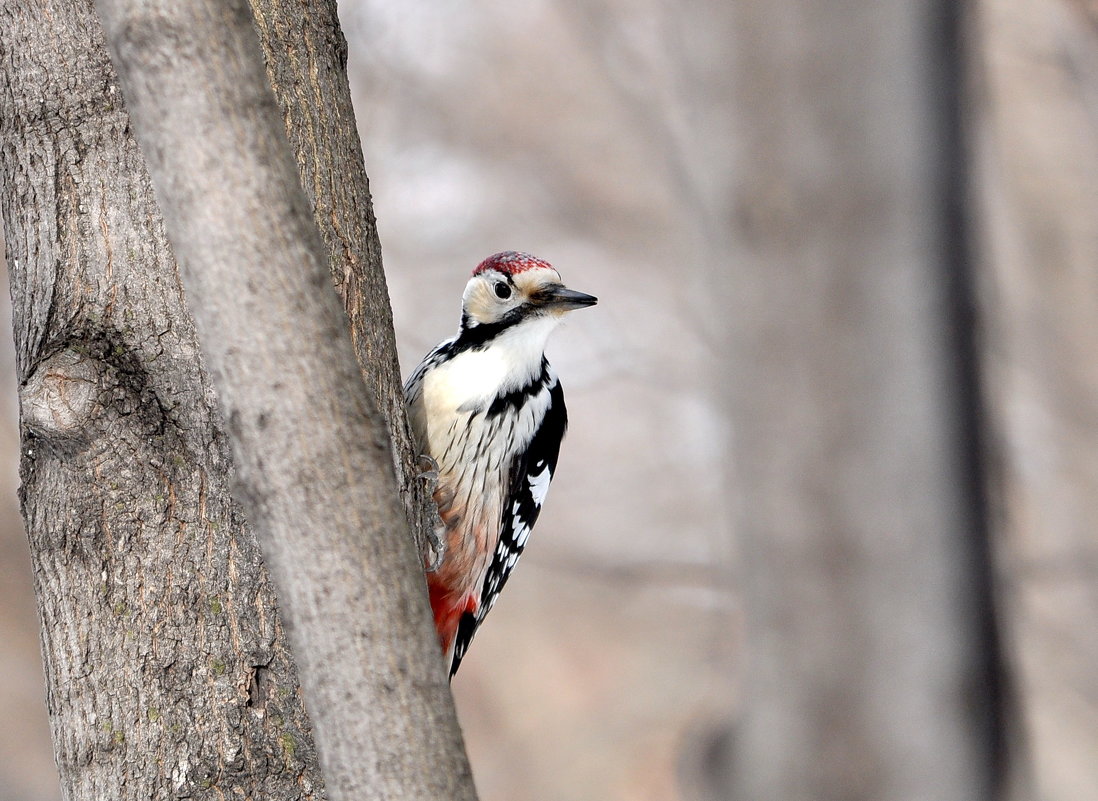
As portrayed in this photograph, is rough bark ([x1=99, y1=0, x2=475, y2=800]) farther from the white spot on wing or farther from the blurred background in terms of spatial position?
the blurred background

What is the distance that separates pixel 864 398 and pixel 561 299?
2.36 feet

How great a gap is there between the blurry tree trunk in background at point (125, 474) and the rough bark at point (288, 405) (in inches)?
14.2

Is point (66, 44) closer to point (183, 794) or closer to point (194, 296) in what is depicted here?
point (194, 296)

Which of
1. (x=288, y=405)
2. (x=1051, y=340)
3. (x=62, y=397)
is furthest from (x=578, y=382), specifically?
(x=288, y=405)

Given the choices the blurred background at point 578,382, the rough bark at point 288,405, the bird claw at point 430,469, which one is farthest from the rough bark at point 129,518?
the blurred background at point 578,382

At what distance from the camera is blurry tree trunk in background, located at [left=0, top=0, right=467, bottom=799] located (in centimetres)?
120

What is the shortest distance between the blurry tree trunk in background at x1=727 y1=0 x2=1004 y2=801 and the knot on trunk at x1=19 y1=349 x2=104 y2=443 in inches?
62.7

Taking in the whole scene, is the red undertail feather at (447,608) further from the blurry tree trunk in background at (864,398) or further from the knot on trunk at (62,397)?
the knot on trunk at (62,397)

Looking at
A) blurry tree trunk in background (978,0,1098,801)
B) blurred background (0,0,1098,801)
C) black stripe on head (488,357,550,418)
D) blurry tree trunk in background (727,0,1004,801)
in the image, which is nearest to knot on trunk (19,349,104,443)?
black stripe on head (488,357,550,418)

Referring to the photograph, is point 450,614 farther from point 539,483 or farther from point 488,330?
point 488,330

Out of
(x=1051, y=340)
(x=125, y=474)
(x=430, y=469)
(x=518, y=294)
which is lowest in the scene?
(x=125, y=474)

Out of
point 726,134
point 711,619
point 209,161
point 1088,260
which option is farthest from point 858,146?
point 711,619

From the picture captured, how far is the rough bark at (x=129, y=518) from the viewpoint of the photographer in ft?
3.94

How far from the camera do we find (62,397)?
3.92 ft
